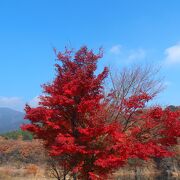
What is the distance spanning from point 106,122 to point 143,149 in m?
2.67

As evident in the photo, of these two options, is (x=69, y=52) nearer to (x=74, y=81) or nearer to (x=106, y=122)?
(x=74, y=81)

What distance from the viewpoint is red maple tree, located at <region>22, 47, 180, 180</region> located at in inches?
774

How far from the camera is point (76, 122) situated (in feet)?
68.9

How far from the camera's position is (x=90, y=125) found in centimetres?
2045

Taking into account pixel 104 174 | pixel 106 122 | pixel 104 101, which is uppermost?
pixel 104 101

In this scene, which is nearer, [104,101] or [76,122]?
[76,122]

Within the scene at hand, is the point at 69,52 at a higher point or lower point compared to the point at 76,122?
higher

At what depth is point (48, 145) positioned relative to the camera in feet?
69.4

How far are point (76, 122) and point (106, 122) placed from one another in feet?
5.53

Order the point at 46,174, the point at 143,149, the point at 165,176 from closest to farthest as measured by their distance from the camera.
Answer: the point at 143,149 < the point at 46,174 < the point at 165,176

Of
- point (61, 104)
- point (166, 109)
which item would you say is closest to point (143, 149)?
point (166, 109)

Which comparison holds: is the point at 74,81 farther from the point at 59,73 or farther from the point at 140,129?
the point at 140,129

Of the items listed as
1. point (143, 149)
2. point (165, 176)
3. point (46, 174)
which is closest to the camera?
point (143, 149)

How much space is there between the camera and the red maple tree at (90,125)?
19.7 m
